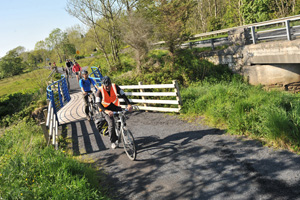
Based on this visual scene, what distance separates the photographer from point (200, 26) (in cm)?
4372

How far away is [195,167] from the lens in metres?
5.55

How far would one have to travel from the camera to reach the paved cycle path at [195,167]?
4.57 metres

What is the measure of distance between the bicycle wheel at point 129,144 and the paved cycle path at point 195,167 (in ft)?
0.57

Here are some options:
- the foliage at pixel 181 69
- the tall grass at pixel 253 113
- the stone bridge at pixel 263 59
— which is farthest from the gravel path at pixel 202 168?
the foliage at pixel 181 69

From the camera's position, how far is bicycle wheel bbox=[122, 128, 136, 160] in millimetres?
6207

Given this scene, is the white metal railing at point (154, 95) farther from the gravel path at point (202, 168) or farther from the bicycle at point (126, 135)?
the bicycle at point (126, 135)

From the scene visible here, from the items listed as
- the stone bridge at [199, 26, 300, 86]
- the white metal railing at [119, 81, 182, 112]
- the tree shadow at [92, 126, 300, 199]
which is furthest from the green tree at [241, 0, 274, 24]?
the tree shadow at [92, 126, 300, 199]

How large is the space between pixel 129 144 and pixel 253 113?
365 centimetres

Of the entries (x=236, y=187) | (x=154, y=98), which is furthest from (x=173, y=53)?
(x=236, y=187)

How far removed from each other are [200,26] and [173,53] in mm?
29292

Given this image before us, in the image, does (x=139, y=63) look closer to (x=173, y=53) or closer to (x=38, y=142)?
(x=173, y=53)

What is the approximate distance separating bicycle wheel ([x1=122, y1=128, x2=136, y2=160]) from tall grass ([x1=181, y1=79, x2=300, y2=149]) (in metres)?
2.88

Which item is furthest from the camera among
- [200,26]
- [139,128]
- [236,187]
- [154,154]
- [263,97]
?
[200,26]

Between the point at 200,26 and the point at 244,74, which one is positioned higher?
the point at 200,26
